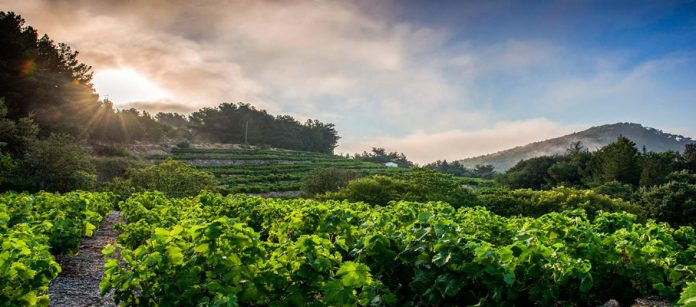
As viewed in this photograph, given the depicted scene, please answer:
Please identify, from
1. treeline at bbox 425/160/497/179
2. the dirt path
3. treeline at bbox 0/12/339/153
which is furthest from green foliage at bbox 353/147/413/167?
the dirt path

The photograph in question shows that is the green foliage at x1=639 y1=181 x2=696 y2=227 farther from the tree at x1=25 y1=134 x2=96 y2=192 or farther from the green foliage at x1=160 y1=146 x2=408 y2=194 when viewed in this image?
the tree at x1=25 y1=134 x2=96 y2=192

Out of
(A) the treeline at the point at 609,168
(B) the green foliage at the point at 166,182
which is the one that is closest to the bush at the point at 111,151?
(B) the green foliage at the point at 166,182

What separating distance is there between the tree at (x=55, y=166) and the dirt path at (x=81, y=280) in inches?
506

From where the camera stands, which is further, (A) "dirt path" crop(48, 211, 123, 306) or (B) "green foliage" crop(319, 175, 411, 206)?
(B) "green foliage" crop(319, 175, 411, 206)

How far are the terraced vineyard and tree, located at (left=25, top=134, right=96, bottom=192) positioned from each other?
13.1 metres

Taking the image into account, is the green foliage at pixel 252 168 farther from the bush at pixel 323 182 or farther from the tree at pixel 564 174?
the tree at pixel 564 174

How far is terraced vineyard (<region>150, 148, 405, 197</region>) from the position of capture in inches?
1514

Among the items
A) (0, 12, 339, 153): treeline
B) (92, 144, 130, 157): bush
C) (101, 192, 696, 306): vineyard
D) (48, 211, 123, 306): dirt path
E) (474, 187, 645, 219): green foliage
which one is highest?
(0, 12, 339, 153): treeline

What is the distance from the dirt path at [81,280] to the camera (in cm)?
697

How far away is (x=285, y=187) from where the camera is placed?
38.8 metres

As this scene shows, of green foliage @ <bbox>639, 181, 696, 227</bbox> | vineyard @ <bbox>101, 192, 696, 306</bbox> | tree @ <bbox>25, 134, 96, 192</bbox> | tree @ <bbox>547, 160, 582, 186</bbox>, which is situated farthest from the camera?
tree @ <bbox>547, 160, 582, 186</bbox>

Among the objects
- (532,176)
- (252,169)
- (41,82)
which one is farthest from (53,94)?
(532,176)

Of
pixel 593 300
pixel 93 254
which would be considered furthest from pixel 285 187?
pixel 593 300

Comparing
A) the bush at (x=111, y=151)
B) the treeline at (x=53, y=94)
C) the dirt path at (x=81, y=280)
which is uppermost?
the treeline at (x=53, y=94)
